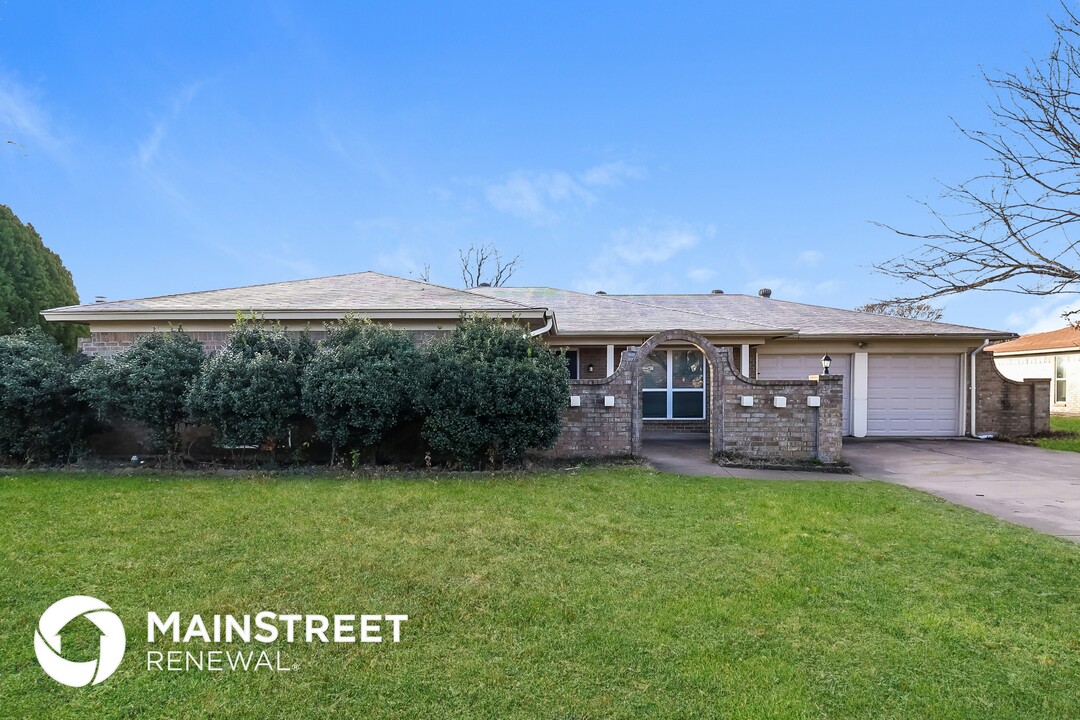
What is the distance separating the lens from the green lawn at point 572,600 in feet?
8.88

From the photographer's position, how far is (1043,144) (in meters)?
8.78

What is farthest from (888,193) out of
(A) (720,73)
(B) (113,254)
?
(B) (113,254)

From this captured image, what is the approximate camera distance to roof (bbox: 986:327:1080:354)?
2156 centimetres

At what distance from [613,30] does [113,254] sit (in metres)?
13.4

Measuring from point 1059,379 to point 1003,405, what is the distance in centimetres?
1248

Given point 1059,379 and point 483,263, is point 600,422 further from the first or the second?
point 483,263

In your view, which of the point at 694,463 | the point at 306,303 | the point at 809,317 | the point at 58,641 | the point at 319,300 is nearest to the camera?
the point at 58,641

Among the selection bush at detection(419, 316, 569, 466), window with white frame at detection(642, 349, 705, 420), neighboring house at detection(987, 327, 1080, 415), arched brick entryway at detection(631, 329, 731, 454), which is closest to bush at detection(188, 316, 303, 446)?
bush at detection(419, 316, 569, 466)

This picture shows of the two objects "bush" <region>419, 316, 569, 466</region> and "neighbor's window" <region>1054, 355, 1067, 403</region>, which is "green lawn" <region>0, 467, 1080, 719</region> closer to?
"bush" <region>419, 316, 569, 466</region>

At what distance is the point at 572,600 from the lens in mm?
3793

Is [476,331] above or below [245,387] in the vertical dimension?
above

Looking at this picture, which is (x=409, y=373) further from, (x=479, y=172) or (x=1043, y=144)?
(x=479, y=172)

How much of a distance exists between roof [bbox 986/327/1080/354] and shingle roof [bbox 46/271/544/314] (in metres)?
22.9

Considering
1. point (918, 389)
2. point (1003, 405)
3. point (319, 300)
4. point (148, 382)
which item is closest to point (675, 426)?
point (918, 389)
